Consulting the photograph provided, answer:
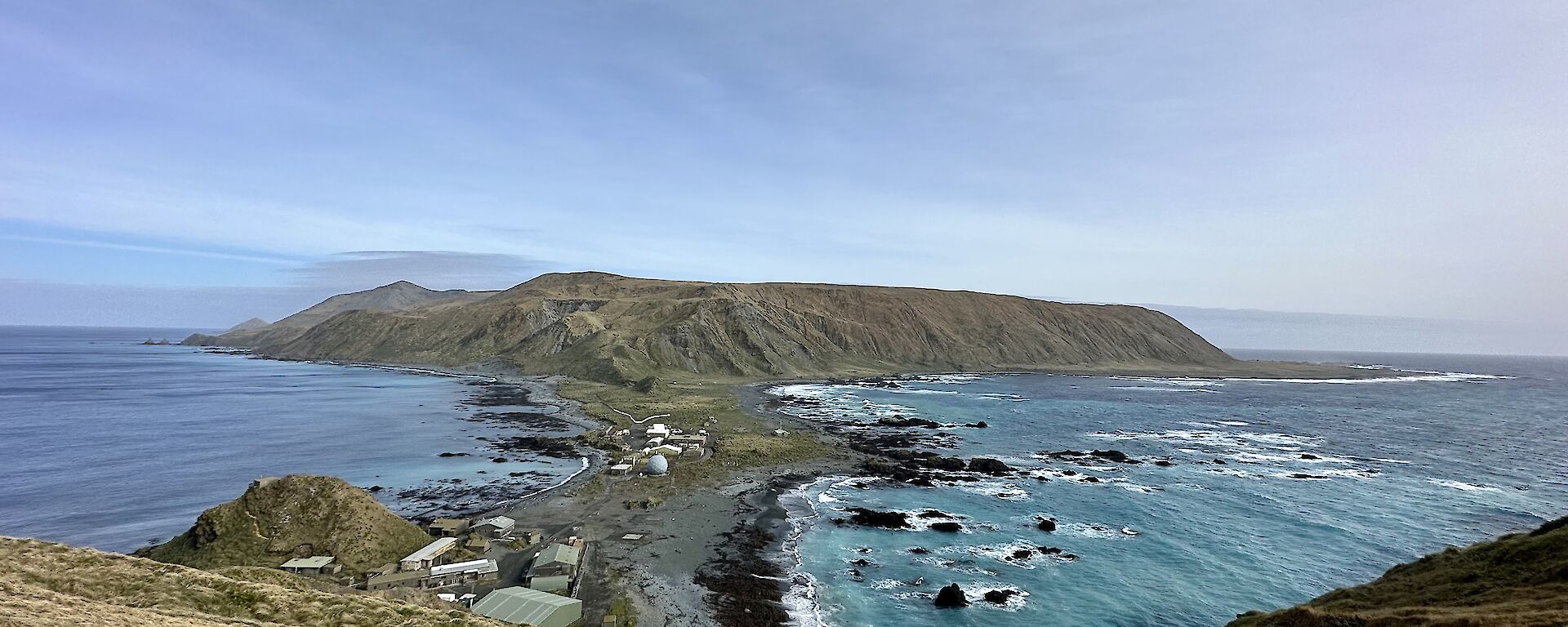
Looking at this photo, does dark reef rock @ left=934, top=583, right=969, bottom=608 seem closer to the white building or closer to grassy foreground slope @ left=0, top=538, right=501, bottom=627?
grassy foreground slope @ left=0, top=538, right=501, bottom=627

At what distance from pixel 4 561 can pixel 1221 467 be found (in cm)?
7639

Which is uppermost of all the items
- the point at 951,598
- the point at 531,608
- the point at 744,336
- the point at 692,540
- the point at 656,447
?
the point at 744,336

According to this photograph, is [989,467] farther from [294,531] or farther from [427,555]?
[294,531]

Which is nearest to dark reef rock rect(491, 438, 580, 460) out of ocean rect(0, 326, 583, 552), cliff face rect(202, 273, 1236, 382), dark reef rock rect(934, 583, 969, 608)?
ocean rect(0, 326, 583, 552)

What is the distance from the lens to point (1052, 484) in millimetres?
50219

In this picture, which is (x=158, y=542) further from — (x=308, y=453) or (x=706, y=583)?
(x=706, y=583)

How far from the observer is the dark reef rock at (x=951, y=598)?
92.8 ft

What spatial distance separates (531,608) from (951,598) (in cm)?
1834

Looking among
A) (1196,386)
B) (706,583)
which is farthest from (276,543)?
(1196,386)

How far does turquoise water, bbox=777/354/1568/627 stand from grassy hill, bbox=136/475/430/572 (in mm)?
21332

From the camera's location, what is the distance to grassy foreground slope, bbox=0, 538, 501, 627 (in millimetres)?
18031

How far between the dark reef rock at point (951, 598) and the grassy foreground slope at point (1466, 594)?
10451mm

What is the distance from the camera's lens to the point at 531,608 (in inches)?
997

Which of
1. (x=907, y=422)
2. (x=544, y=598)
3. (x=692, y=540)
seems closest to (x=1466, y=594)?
(x=692, y=540)
